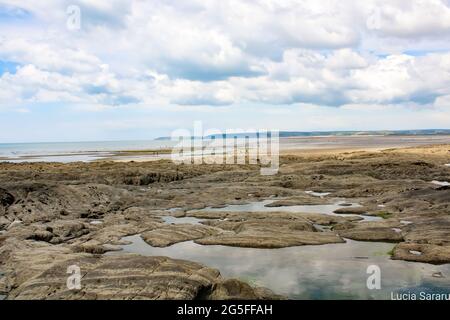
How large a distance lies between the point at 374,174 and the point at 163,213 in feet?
86.4

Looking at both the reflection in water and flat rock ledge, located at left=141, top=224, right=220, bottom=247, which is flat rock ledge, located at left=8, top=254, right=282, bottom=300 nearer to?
the reflection in water

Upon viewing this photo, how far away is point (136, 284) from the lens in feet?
49.9

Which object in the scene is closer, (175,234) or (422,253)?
(422,253)

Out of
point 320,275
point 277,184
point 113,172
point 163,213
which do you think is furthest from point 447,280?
point 113,172

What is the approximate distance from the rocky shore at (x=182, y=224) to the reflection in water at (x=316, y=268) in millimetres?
849

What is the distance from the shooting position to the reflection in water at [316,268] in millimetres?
16531

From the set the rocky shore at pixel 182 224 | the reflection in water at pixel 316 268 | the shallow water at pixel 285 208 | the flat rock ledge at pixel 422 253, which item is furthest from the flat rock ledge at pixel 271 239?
the shallow water at pixel 285 208

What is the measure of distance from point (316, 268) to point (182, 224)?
10.0 metres

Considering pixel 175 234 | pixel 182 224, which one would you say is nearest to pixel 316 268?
pixel 175 234

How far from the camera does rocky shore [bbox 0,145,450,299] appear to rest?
616 inches

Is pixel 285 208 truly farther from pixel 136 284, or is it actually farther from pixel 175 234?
pixel 136 284

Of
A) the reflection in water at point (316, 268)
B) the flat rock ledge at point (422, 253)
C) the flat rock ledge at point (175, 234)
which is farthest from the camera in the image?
the flat rock ledge at point (175, 234)

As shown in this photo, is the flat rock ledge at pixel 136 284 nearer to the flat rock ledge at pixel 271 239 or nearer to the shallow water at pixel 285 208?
the flat rock ledge at pixel 271 239
